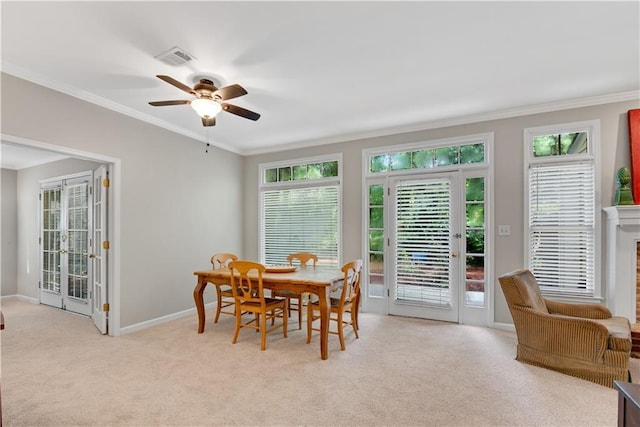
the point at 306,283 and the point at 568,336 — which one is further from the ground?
the point at 306,283

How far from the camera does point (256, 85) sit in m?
3.25

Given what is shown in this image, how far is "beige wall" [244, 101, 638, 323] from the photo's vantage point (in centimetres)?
348

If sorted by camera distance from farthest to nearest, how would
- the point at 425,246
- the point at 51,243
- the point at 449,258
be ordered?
the point at 51,243 < the point at 425,246 < the point at 449,258

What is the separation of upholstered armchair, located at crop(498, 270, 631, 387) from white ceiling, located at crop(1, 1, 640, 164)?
1.99 metres

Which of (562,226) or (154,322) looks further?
(154,322)

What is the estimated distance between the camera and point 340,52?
8.68 ft

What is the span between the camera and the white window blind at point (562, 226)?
11.7ft

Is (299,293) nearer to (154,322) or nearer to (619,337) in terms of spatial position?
(154,322)

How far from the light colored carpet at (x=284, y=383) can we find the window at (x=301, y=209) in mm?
1738

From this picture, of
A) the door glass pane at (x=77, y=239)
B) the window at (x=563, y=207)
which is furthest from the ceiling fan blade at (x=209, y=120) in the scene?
the window at (x=563, y=207)

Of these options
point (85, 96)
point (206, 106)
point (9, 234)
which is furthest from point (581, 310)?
point (9, 234)

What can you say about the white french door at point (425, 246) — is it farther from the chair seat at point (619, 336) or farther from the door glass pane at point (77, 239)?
the door glass pane at point (77, 239)

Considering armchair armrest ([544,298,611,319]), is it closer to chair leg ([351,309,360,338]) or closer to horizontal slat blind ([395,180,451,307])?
horizontal slat blind ([395,180,451,307])

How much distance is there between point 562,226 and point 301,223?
11.7 feet
